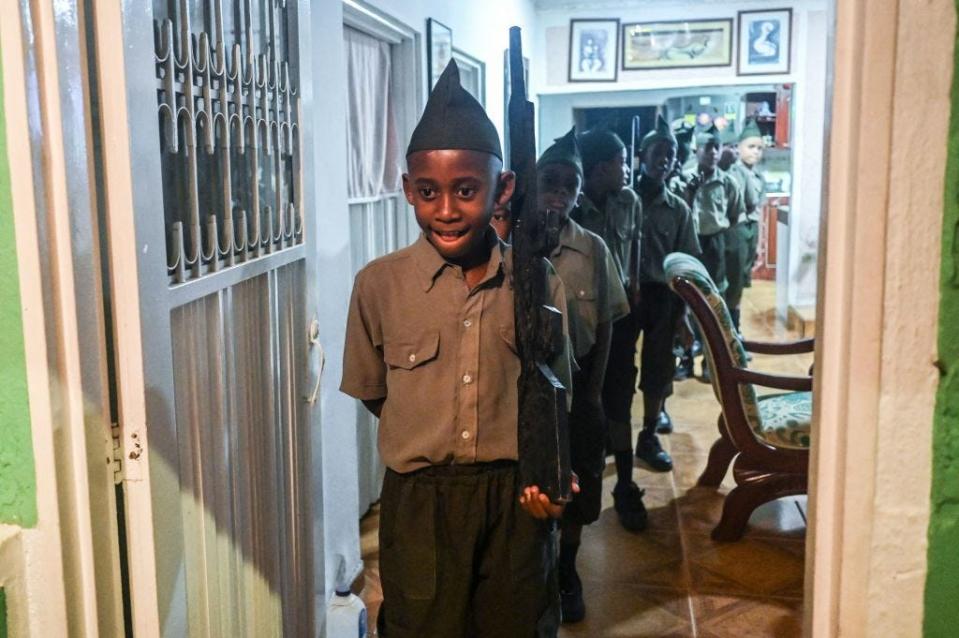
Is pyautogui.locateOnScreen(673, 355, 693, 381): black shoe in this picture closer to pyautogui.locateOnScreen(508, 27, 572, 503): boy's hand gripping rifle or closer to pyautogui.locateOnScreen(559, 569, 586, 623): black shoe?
pyautogui.locateOnScreen(559, 569, 586, 623): black shoe

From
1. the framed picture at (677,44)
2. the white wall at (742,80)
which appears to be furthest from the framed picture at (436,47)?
the framed picture at (677,44)

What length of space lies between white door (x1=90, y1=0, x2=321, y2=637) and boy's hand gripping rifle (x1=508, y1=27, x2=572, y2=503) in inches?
19.7

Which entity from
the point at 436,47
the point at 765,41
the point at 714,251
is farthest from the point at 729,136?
the point at 436,47

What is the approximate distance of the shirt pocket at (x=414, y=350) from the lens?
5.33 feet

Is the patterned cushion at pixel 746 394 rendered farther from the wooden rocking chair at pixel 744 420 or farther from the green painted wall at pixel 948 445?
the green painted wall at pixel 948 445

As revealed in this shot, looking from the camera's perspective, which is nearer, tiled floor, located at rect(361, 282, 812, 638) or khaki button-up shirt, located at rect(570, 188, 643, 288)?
tiled floor, located at rect(361, 282, 812, 638)

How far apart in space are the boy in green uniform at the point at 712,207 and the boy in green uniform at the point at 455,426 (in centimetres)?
404

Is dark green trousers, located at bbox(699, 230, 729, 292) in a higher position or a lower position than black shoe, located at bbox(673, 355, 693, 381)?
higher

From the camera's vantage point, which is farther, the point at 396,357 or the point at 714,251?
the point at 714,251

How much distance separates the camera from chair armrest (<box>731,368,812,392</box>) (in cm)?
301

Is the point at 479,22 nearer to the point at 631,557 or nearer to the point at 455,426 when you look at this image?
the point at 631,557

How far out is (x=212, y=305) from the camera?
1.55m

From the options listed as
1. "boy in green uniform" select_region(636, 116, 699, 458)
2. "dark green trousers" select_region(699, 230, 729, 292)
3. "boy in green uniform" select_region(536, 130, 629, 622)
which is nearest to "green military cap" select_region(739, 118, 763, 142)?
"dark green trousers" select_region(699, 230, 729, 292)

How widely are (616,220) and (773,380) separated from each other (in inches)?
30.2
